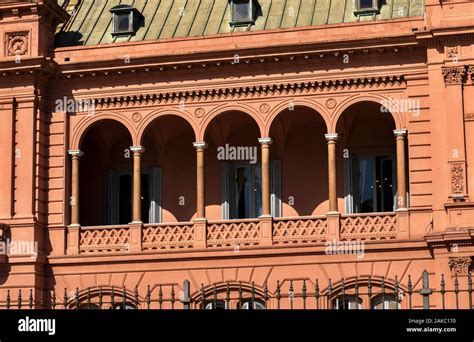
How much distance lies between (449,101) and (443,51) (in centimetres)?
153

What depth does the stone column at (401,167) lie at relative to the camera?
36781 millimetres

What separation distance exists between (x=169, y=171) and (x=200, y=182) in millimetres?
3013

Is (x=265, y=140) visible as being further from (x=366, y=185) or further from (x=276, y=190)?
(x=366, y=185)

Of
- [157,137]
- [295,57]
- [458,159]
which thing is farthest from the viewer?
[157,137]

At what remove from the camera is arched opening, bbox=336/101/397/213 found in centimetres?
3919

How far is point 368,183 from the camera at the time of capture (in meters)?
39.5

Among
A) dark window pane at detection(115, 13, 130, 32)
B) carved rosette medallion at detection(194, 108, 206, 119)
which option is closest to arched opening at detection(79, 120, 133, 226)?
dark window pane at detection(115, 13, 130, 32)

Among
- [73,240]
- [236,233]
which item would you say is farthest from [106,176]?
[236,233]

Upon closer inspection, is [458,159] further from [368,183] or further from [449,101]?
[368,183]

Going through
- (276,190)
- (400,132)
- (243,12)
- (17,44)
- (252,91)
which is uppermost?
(243,12)

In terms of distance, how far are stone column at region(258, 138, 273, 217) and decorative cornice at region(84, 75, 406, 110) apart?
4.83 ft

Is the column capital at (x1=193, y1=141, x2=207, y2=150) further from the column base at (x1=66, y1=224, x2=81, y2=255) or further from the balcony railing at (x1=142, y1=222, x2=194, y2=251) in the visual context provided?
the column base at (x1=66, y1=224, x2=81, y2=255)

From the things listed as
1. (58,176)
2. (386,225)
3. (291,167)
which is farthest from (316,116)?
(58,176)

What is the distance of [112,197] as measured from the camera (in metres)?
41.7
